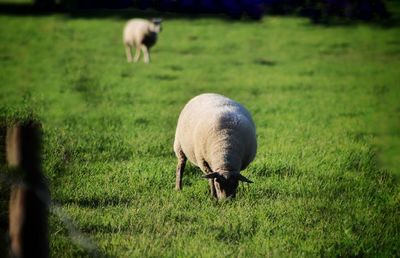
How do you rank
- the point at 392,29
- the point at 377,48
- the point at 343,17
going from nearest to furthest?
the point at 377,48 → the point at 392,29 → the point at 343,17

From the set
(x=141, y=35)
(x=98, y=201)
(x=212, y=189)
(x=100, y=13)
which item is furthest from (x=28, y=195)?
(x=100, y=13)

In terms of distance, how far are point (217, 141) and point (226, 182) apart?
666 mm

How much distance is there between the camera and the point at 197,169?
786 cm

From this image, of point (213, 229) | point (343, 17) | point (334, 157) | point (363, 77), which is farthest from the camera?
point (343, 17)

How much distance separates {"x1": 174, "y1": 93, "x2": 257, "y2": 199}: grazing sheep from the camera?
6.20 meters

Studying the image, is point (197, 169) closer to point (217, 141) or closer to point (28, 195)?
point (217, 141)

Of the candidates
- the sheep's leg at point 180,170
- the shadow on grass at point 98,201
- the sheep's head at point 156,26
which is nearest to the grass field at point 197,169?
the shadow on grass at point 98,201

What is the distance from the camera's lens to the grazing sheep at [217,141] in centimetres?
620

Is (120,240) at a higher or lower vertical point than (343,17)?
lower

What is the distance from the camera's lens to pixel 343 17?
29953 mm

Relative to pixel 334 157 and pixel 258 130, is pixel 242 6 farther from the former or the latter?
pixel 334 157

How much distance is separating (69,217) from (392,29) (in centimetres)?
2463

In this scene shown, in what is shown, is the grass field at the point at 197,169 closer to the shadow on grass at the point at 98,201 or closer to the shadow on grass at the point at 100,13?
the shadow on grass at the point at 98,201

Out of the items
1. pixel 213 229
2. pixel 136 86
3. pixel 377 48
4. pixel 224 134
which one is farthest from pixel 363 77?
pixel 213 229
